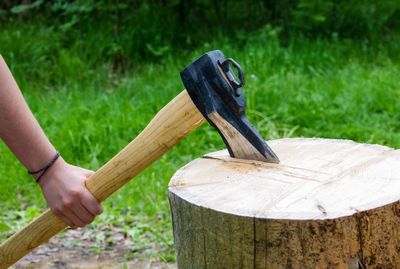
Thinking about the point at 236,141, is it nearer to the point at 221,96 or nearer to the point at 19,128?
the point at 221,96

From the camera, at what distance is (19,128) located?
87.9 inches

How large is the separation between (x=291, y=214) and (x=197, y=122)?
1.71 feet

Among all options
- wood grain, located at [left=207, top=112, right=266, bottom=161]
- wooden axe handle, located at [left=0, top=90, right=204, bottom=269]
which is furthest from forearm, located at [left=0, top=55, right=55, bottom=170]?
wood grain, located at [left=207, top=112, right=266, bottom=161]

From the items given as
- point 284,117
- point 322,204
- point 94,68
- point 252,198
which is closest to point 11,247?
point 252,198

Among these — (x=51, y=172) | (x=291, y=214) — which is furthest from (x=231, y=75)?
(x=51, y=172)

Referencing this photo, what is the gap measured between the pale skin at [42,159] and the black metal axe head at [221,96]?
48cm

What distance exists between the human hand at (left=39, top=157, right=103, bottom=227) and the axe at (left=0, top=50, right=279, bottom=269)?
0.14ft

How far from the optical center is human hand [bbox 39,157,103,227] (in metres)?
Answer: 2.29

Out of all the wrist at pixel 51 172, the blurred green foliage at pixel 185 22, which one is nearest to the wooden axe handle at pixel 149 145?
the wrist at pixel 51 172

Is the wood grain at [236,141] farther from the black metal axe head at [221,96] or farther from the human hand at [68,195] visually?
the human hand at [68,195]

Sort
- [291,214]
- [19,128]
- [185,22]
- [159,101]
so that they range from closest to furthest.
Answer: [291,214] < [19,128] < [159,101] < [185,22]

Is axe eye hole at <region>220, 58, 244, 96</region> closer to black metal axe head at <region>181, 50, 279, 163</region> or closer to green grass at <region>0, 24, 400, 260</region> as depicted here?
black metal axe head at <region>181, 50, 279, 163</region>

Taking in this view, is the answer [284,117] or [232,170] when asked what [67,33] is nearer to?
[284,117]

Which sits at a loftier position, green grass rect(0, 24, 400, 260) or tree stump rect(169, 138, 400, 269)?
tree stump rect(169, 138, 400, 269)
